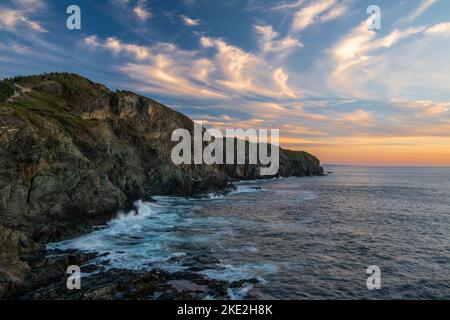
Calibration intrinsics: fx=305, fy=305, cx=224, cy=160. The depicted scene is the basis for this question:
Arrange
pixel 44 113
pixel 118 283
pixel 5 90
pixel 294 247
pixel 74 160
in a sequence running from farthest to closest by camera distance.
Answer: pixel 5 90, pixel 44 113, pixel 74 160, pixel 294 247, pixel 118 283

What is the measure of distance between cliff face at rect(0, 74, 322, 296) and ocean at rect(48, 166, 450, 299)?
4.12 m

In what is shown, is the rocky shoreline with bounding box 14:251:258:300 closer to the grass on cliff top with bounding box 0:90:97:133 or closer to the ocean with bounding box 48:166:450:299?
the ocean with bounding box 48:166:450:299

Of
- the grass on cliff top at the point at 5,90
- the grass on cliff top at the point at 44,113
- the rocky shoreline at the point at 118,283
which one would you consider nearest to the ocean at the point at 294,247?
the rocky shoreline at the point at 118,283

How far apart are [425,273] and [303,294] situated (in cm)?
1354

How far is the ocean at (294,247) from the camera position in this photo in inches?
986

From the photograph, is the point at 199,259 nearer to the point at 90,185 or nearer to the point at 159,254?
the point at 159,254

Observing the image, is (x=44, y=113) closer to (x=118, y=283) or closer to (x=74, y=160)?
(x=74, y=160)

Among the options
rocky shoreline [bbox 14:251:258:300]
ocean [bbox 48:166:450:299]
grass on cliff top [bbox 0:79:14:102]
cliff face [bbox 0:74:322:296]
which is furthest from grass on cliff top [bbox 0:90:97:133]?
rocky shoreline [bbox 14:251:258:300]

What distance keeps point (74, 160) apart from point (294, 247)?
31735 mm

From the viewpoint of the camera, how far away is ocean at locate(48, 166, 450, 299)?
2503 centimetres

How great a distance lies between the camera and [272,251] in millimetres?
33719

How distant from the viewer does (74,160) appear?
140ft

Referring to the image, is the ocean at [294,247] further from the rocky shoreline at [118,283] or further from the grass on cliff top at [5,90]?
the grass on cliff top at [5,90]

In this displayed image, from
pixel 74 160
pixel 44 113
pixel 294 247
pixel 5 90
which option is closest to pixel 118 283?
pixel 294 247
